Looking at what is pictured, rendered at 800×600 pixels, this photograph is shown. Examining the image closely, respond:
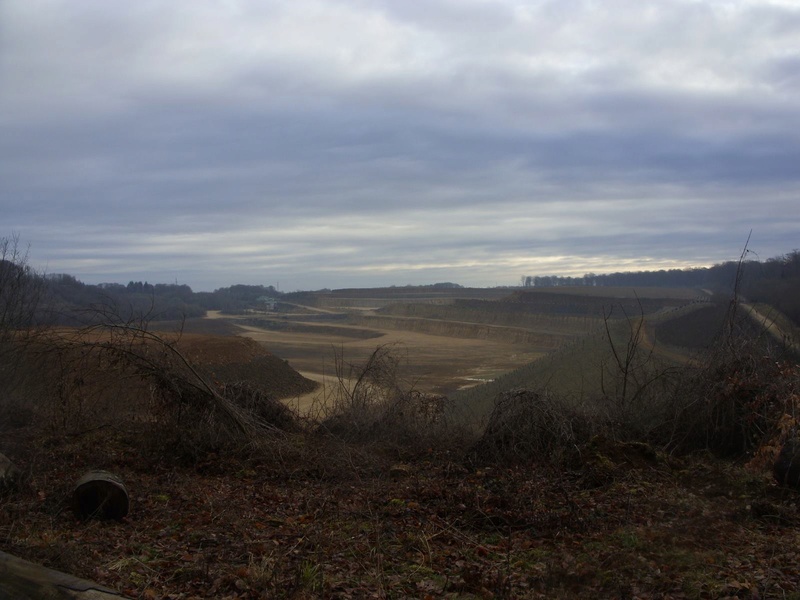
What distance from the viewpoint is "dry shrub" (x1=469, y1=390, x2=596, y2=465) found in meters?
9.30

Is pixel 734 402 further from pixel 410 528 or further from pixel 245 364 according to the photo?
pixel 245 364

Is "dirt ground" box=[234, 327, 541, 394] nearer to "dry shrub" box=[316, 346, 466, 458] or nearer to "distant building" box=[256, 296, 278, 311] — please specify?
"distant building" box=[256, 296, 278, 311]

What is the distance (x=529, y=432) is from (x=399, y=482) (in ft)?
7.33

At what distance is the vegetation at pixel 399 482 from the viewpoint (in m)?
5.23

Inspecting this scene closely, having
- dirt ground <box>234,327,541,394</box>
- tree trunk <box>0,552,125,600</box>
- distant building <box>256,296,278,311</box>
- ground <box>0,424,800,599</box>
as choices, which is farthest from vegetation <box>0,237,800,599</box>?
distant building <box>256,296,278,311</box>

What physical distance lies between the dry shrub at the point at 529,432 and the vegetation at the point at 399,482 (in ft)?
0.10

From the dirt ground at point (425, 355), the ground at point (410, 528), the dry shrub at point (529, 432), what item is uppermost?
the dry shrub at point (529, 432)

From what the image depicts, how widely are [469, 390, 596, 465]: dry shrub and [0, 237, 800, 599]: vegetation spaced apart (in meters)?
0.03

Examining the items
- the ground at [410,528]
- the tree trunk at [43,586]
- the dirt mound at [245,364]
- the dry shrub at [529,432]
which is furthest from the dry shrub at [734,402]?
the dirt mound at [245,364]

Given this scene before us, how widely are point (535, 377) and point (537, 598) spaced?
2204cm

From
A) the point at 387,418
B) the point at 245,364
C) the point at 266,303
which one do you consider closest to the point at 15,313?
the point at 387,418

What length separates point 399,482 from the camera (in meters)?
8.33

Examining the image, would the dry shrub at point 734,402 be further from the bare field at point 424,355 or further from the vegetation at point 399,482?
the bare field at point 424,355

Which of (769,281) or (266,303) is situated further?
(266,303)
